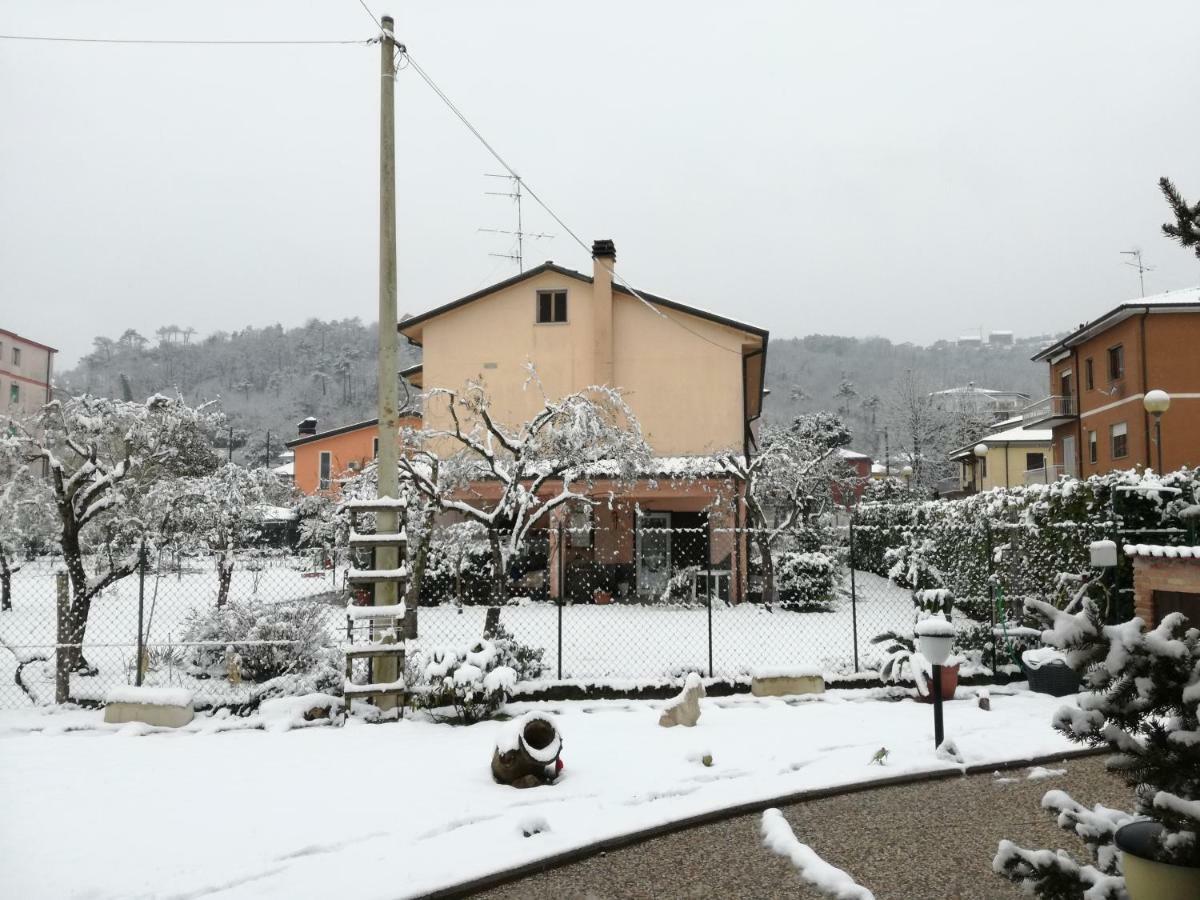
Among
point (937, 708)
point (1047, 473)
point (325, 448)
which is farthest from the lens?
point (325, 448)

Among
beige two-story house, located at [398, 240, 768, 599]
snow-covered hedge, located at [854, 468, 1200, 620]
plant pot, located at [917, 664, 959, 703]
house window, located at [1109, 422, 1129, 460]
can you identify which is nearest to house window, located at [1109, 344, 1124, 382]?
house window, located at [1109, 422, 1129, 460]

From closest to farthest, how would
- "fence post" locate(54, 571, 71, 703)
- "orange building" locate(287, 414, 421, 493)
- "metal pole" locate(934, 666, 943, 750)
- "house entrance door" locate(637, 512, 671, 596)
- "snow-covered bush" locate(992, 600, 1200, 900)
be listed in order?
"snow-covered bush" locate(992, 600, 1200, 900) < "metal pole" locate(934, 666, 943, 750) < "fence post" locate(54, 571, 71, 703) < "house entrance door" locate(637, 512, 671, 596) < "orange building" locate(287, 414, 421, 493)

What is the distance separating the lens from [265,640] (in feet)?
29.3

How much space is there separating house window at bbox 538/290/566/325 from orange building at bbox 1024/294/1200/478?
1680 centimetres

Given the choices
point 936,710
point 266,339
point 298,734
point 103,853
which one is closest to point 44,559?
point 298,734

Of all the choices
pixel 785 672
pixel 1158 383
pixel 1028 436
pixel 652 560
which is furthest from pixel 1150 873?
pixel 1028 436

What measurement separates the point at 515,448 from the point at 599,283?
9.80 metres

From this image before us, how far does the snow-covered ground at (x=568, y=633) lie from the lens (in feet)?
30.1

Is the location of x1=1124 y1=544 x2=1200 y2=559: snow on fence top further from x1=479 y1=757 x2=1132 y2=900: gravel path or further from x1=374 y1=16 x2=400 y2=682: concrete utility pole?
x1=374 y1=16 x2=400 y2=682: concrete utility pole

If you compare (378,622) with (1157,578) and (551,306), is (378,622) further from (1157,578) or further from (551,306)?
(551,306)

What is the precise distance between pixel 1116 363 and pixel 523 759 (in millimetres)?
28574

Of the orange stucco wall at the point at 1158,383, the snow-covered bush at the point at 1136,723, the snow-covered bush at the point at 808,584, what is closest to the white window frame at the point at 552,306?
the snow-covered bush at the point at 808,584

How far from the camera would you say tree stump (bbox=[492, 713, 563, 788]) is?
5.76 metres

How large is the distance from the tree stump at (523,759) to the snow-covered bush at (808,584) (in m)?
11.9
